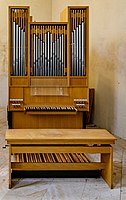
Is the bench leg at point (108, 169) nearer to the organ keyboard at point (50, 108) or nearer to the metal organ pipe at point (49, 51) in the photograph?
the organ keyboard at point (50, 108)

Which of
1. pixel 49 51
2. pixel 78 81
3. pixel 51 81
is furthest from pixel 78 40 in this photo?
pixel 51 81

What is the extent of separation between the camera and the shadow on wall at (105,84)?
6.88 metres

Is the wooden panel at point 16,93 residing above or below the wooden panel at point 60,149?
above

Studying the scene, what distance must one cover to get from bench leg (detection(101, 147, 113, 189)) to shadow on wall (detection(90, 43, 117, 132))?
3042 millimetres

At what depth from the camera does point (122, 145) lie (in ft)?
19.2

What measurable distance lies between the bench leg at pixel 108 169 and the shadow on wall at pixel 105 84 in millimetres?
3042

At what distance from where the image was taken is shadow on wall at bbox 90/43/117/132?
6.88 m

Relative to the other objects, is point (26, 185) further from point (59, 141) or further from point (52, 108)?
point (52, 108)

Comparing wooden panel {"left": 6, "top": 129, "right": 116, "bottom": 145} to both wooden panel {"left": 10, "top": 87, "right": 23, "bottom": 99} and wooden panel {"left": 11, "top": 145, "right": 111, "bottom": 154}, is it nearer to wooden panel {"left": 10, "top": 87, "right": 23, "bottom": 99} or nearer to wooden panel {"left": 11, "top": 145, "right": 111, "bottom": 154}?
wooden panel {"left": 11, "top": 145, "right": 111, "bottom": 154}

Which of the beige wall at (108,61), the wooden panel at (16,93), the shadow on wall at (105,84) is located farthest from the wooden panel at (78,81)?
the shadow on wall at (105,84)

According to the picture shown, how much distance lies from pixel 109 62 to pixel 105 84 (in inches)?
21.9

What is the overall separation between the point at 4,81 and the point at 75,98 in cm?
444

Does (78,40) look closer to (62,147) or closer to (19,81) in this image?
(19,81)

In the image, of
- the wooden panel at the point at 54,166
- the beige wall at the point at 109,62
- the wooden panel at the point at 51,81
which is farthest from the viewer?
the beige wall at the point at 109,62
